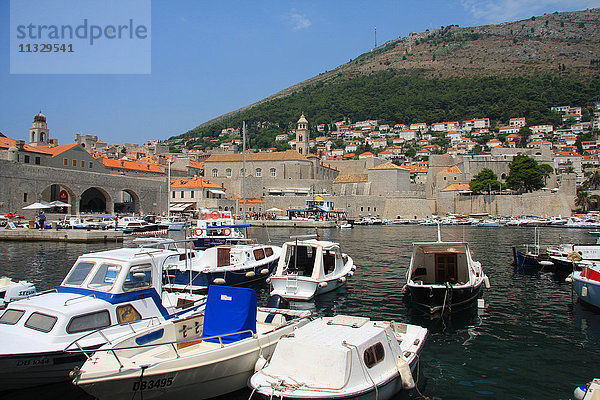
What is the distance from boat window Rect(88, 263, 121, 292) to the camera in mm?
7027

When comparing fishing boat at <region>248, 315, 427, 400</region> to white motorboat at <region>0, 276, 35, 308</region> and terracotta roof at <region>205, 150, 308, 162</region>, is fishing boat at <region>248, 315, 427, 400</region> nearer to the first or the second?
white motorboat at <region>0, 276, 35, 308</region>

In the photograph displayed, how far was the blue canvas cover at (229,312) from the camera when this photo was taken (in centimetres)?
609

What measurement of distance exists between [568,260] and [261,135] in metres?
121

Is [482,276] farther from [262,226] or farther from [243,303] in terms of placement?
[262,226]

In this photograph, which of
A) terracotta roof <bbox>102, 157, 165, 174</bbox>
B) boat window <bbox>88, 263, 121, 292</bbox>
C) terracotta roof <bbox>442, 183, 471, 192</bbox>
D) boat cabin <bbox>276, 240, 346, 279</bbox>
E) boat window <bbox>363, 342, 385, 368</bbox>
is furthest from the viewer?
terracotta roof <bbox>442, 183, 471, 192</bbox>

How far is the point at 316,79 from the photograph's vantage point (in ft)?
634

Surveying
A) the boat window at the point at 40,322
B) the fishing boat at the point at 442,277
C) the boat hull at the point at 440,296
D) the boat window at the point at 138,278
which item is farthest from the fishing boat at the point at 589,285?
the boat window at the point at 40,322

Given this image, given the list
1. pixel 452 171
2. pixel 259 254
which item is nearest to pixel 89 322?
pixel 259 254

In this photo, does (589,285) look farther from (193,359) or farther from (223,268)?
(193,359)

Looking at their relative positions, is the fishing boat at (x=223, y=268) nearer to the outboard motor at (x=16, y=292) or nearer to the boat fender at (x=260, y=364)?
the outboard motor at (x=16, y=292)

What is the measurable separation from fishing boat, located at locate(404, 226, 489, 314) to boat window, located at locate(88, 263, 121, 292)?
674 cm

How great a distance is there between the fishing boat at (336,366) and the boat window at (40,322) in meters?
3.19

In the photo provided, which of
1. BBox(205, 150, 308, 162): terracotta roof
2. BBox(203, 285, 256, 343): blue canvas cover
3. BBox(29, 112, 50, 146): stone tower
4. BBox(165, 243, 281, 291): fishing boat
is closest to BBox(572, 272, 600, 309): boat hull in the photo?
Result: BBox(203, 285, 256, 343): blue canvas cover

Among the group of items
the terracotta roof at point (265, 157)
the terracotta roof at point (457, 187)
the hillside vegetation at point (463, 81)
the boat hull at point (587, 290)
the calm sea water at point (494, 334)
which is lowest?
the calm sea water at point (494, 334)
